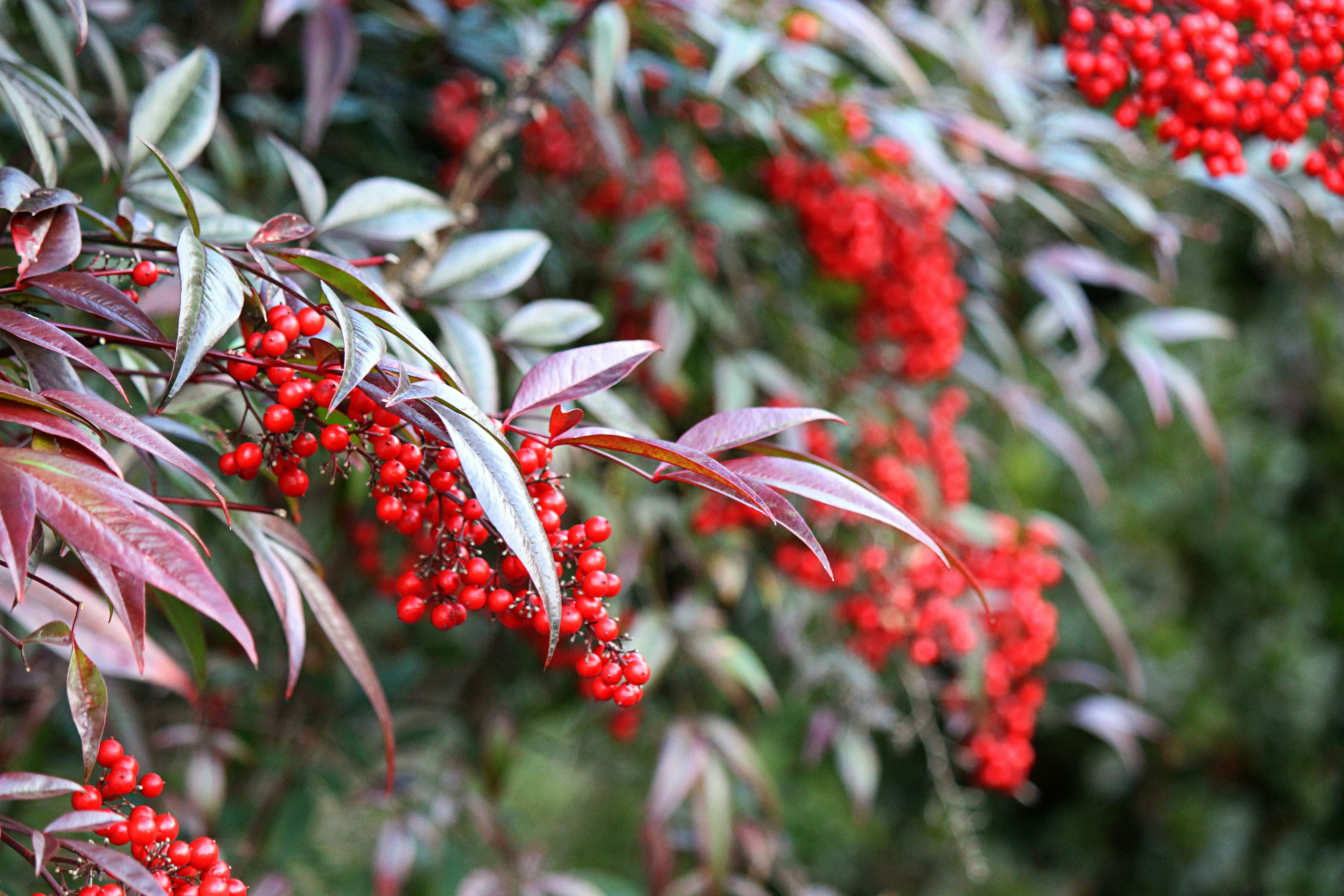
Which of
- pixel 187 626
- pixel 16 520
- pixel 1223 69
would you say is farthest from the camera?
pixel 1223 69

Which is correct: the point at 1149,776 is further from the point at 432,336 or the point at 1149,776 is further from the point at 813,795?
the point at 432,336

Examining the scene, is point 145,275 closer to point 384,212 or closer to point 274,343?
point 274,343

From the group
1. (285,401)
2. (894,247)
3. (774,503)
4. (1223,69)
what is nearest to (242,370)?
(285,401)

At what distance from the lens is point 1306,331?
2.23m

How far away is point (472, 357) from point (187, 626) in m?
0.24

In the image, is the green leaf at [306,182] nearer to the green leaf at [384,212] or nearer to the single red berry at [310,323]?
the green leaf at [384,212]

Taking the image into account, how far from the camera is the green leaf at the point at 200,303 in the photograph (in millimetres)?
392

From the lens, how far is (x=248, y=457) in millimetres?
464

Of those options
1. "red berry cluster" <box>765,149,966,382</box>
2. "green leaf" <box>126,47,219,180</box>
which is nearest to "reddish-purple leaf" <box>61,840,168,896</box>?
"green leaf" <box>126,47,219,180</box>

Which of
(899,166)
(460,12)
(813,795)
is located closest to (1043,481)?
(813,795)

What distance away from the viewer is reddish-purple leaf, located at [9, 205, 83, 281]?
451 mm

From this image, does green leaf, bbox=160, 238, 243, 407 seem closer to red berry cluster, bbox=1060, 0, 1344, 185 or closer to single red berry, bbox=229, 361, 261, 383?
single red berry, bbox=229, 361, 261, 383

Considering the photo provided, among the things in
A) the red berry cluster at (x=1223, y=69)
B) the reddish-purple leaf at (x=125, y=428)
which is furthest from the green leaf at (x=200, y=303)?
the red berry cluster at (x=1223, y=69)

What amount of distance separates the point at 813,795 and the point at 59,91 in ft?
6.30
